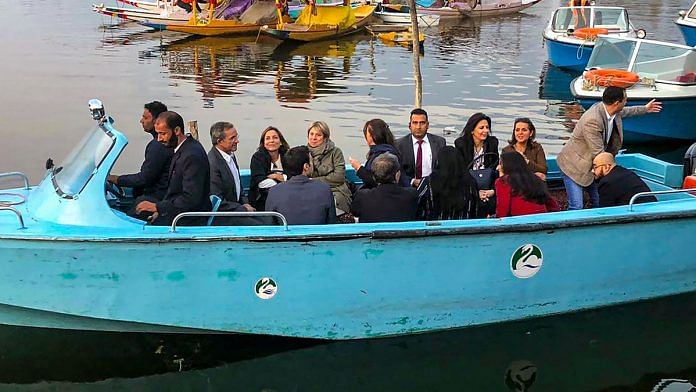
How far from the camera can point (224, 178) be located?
6398 mm

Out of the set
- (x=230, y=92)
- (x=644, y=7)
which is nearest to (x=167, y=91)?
(x=230, y=92)

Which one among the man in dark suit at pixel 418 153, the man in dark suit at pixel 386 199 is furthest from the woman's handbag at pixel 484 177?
the man in dark suit at pixel 386 199

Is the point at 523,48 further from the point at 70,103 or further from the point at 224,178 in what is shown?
the point at 224,178

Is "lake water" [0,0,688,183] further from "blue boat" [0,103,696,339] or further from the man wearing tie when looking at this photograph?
"blue boat" [0,103,696,339]

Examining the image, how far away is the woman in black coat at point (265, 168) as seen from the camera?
6789mm

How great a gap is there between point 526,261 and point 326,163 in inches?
74.0

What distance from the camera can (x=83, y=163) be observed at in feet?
19.5

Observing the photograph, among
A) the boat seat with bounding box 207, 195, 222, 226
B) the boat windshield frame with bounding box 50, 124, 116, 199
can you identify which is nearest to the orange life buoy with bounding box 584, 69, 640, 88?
the boat seat with bounding box 207, 195, 222, 226

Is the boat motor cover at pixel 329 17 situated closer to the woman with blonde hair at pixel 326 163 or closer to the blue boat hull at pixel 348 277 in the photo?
the woman with blonde hair at pixel 326 163

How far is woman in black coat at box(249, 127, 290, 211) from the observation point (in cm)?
679

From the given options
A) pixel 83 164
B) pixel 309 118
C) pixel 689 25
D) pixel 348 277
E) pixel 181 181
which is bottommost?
pixel 309 118

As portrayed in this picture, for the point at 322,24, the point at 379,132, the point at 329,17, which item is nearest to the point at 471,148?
the point at 379,132

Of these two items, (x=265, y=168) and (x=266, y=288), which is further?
(x=265, y=168)

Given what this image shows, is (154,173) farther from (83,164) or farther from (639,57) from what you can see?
(639,57)
